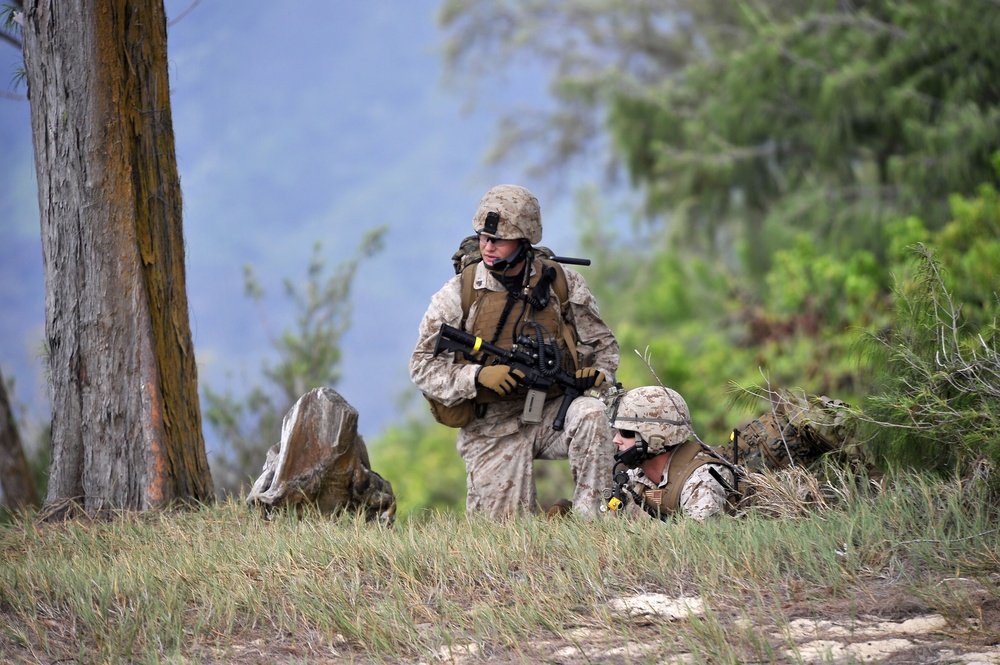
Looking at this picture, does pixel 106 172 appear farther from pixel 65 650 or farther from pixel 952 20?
pixel 952 20

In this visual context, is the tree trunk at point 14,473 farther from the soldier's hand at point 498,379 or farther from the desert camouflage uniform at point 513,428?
the soldier's hand at point 498,379

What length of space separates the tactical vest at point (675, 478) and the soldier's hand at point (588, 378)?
76 cm

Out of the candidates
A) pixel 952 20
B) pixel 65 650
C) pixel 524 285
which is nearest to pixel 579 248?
pixel 952 20

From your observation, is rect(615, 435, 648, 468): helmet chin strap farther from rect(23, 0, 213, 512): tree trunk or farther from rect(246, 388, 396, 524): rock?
rect(23, 0, 213, 512): tree trunk

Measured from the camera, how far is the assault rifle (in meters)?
6.37

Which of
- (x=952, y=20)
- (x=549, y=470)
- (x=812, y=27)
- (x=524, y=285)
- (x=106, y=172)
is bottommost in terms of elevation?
(x=549, y=470)

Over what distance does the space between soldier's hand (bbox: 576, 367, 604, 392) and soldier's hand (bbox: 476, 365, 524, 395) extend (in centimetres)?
46

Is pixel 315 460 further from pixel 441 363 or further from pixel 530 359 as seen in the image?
pixel 530 359

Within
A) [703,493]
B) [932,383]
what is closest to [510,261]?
[703,493]

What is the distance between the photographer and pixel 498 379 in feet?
20.6

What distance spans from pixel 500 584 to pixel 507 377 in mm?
1567

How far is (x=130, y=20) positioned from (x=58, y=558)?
3263 millimetres

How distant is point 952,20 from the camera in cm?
1658

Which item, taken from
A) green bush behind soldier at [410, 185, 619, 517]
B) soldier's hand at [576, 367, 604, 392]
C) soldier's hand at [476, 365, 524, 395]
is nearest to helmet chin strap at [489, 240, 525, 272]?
green bush behind soldier at [410, 185, 619, 517]
